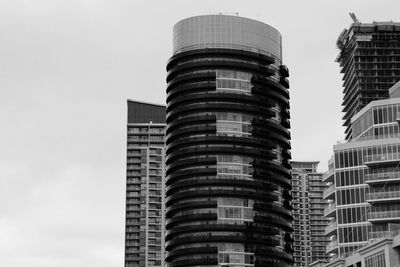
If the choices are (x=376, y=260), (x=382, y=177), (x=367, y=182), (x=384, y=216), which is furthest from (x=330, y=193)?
(x=376, y=260)

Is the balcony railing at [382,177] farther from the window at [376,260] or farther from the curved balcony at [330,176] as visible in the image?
the window at [376,260]

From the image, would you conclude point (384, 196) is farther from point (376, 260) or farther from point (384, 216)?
point (376, 260)

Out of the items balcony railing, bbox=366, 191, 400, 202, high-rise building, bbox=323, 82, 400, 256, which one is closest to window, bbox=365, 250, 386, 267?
high-rise building, bbox=323, 82, 400, 256

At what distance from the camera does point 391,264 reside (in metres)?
109

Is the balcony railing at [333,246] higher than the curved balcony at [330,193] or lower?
lower

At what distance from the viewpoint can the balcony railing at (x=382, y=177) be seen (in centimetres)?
14804

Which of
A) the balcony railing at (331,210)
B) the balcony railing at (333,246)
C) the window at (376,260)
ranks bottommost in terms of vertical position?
the window at (376,260)

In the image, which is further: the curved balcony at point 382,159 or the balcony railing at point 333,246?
the balcony railing at point 333,246

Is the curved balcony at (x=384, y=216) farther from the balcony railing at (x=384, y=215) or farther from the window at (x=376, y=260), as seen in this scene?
the window at (x=376, y=260)

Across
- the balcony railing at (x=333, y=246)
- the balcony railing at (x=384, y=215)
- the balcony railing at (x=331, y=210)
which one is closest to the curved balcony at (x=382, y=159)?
the balcony railing at (x=384, y=215)

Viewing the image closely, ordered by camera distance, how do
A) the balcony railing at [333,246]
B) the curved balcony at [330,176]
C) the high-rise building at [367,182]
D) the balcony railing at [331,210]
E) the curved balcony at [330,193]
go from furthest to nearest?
the curved balcony at [330,193]
the curved balcony at [330,176]
the balcony railing at [331,210]
the balcony railing at [333,246]
the high-rise building at [367,182]

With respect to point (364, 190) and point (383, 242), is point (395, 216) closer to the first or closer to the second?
point (364, 190)

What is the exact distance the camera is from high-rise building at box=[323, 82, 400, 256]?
488 ft

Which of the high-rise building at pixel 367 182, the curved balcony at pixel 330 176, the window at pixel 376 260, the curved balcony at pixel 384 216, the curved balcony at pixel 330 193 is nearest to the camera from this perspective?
the window at pixel 376 260
